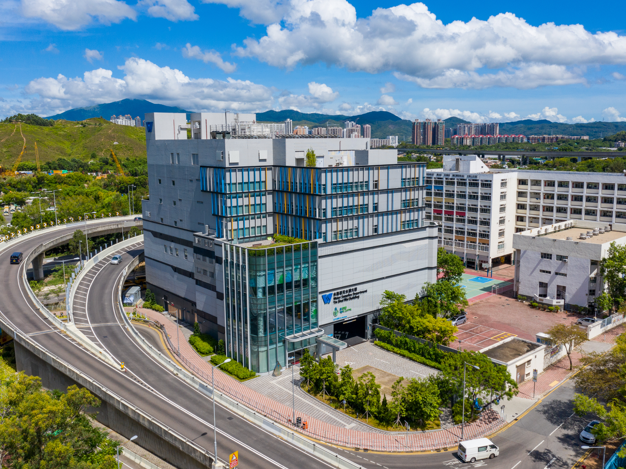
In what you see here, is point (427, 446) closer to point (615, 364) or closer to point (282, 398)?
point (282, 398)

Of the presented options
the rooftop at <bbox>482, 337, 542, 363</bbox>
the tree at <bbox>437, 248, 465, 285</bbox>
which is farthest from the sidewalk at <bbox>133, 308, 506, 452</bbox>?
the tree at <bbox>437, 248, 465, 285</bbox>

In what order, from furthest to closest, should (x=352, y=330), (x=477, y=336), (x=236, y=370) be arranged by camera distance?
(x=352, y=330), (x=477, y=336), (x=236, y=370)

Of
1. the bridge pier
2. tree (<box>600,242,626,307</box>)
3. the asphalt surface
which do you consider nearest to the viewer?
the asphalt surface

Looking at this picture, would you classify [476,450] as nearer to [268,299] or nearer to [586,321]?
[268,299]

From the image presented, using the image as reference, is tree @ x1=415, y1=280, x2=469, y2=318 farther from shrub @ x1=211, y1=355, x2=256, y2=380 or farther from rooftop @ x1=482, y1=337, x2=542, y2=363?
shrub @ x1=211, y1=355, x2=256, y2=380

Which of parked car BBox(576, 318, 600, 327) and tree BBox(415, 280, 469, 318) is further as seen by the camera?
parked car BBox(576, 318, 600, 327)

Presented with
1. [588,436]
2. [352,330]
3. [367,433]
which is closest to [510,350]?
[588,436]
